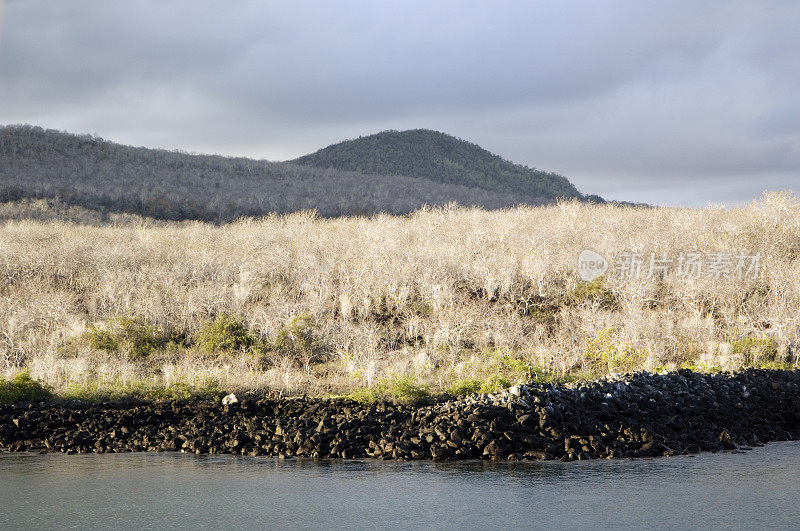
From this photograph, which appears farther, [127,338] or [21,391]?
[127,338]

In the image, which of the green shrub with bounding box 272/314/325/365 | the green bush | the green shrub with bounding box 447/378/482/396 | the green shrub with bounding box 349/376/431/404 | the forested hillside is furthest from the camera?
the forested hillside

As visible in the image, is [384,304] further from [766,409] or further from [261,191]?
[261,191]

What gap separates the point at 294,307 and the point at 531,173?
257 ft

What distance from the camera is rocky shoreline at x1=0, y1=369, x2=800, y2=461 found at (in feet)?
39.1

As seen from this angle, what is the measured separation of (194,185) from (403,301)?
131 feet

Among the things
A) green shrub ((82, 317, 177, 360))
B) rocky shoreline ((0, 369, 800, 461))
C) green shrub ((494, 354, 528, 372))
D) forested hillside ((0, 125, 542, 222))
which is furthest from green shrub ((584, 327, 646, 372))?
forested hillside ((0, 125, 542, 222))

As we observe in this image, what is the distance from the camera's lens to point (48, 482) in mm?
10352

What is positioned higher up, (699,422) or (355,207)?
(355,207)

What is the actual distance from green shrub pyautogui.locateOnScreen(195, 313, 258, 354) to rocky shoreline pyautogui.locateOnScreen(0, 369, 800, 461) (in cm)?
560

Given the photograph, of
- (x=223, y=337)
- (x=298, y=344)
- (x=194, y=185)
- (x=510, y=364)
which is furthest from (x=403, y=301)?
(x=194, y=185)

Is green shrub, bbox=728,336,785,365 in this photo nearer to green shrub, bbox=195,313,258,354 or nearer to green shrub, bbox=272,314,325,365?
green shrub, bbox=272,314,325,365

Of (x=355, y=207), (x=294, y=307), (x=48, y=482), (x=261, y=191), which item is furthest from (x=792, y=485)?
(x=261, y=191)

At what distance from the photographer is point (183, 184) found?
197 ft

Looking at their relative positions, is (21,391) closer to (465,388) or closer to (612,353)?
(465,388)
